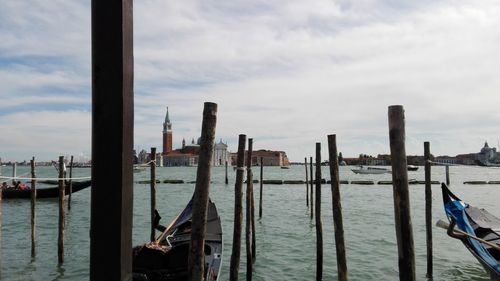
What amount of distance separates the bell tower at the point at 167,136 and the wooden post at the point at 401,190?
11831cm

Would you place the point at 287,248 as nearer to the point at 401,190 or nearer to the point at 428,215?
the point at 428,215

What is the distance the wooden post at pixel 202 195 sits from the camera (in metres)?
3.48

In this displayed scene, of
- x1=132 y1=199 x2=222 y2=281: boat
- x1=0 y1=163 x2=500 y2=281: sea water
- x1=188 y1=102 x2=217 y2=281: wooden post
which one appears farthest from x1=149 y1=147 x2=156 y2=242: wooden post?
x1=188 y1=102 x2=217 y2=281: wooden post

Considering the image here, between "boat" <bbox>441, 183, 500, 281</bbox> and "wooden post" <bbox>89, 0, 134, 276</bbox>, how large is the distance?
4464 mm

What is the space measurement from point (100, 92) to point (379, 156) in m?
112

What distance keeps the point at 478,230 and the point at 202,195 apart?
5011 mm

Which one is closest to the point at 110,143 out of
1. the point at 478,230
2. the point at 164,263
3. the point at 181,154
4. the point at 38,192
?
the point at 164,263

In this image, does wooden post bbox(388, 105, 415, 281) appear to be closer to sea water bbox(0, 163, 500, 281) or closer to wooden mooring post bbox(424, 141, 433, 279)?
sea water bbox(0, 163, 500, 281)

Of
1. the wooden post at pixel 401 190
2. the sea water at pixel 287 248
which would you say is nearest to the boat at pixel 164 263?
the sea water at pixel 287 248

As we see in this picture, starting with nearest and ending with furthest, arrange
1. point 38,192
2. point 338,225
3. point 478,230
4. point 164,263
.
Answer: point 338,225
point 164,263
point 478,230
point 38,192

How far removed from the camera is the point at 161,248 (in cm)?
519

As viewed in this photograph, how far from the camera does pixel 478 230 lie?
6547 millimetres

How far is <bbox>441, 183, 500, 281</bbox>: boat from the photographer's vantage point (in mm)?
5492

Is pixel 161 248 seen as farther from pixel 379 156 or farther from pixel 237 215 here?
pixel 379 156
